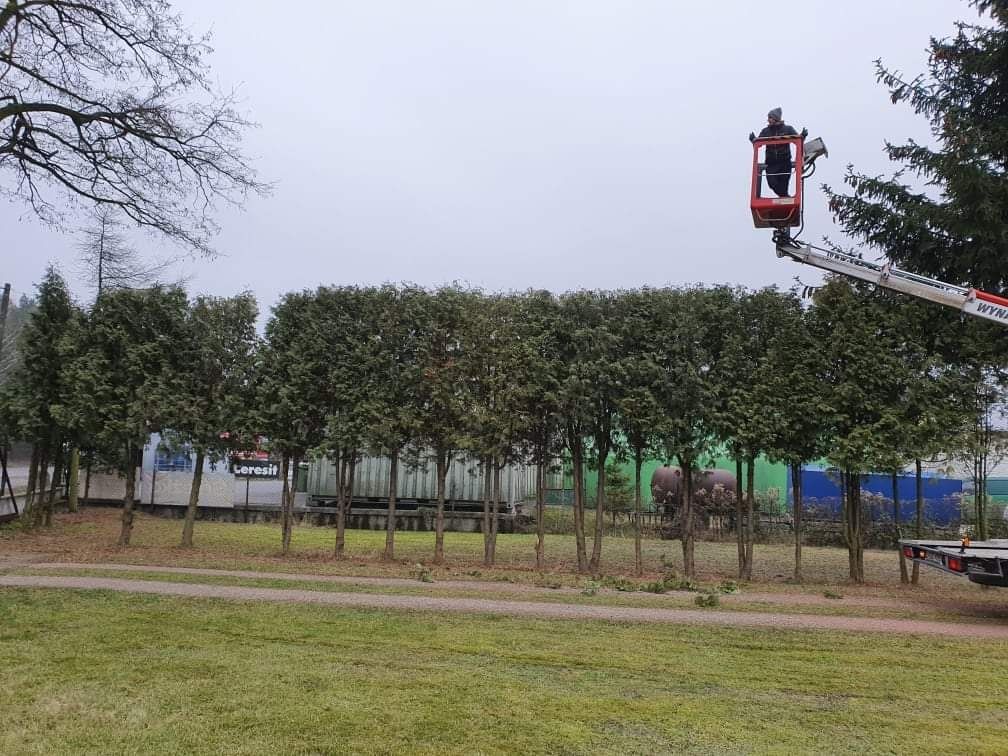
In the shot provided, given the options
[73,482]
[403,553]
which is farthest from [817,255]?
[73,482]

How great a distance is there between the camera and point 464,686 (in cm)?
572

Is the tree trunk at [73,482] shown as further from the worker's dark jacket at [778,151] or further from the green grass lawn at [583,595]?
the worker's dark jacket at [778,151]

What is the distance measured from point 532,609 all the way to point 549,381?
4812mm

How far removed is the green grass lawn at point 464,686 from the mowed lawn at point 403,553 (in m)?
4.60

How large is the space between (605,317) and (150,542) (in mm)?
11027

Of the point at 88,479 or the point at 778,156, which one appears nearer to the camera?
the point at 778,156

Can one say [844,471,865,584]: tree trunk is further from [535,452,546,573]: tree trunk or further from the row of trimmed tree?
[535,452,546,573]: tree trunk

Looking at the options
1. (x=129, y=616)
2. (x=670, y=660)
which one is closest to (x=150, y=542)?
(x=129, y=616)

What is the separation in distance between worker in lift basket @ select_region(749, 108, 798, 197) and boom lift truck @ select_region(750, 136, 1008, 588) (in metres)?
0.07

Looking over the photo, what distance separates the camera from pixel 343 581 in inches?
445

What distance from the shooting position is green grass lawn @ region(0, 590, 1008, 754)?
467 cm

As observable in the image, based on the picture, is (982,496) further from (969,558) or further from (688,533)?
(688,533)

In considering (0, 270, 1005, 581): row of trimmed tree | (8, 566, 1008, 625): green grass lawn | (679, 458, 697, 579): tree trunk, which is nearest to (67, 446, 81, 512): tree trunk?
(0, 270, 1005, 581): row of trimmed tree

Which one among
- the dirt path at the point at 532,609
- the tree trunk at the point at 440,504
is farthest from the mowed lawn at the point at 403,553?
the dirt path at the point at 532,609
